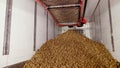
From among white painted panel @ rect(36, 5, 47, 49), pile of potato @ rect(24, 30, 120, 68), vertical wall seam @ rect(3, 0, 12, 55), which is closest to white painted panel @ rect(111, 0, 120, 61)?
pile of potato @ rect(24, 30, 120, 68)

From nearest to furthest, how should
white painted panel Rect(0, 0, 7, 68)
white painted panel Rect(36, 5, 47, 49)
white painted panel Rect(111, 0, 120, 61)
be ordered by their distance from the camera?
white painted panel Rect(0, 0, 7, 68) < white painted panel Rect(111, 0, 120, 61) < white painted panel Rect(36, 5, 47, 49)

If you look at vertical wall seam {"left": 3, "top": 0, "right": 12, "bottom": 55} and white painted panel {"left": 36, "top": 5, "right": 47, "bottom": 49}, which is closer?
vertical wall seam {"left": 3, "top": 0, "right": 12, "bottom": 55}

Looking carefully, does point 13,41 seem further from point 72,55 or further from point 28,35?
point 72,55

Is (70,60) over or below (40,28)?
below

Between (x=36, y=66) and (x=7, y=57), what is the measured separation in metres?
0.42

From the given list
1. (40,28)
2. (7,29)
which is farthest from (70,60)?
(40,28)

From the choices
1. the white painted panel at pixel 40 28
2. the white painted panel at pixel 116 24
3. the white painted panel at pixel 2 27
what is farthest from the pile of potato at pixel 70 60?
the white painted panel at pixel 40 28

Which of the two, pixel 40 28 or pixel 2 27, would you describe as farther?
pixel 40 28

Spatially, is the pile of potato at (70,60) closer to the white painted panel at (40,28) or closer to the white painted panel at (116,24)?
the white painted panel at (116,24)

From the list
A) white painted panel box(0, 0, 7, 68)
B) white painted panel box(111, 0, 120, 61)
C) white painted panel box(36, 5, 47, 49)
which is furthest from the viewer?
white painted panel box(36, 5, 47, 49)

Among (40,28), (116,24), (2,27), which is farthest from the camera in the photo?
(40,28)

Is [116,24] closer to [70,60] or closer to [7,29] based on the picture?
[70,60]

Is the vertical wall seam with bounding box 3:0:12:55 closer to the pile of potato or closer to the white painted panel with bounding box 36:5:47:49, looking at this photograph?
the pile of potato

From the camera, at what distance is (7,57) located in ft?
5.31
